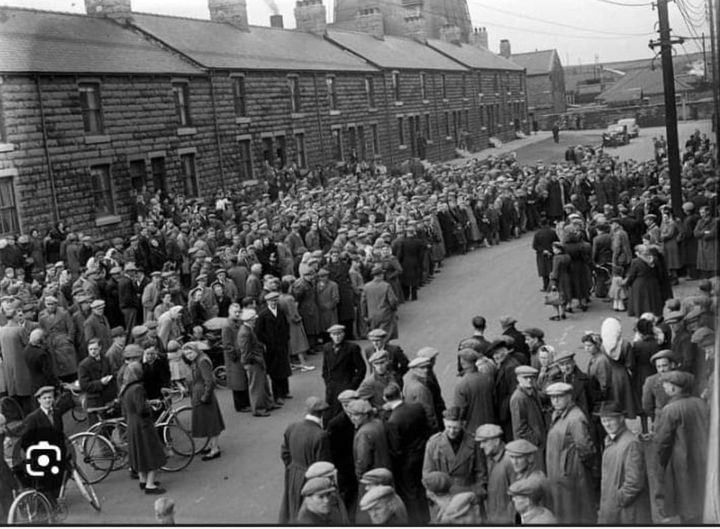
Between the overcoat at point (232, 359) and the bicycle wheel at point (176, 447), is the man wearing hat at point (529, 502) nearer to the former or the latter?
the bicycle wheel at point (176, 447)

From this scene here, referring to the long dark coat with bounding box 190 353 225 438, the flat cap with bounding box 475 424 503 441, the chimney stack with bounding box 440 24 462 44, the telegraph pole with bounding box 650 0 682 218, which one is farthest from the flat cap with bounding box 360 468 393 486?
the chimney stack with bounding box 440 24 462 44

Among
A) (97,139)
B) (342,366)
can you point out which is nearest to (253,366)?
(342,366)

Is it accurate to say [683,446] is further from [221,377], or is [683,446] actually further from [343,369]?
[221,377]

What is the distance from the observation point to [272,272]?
14.6 m

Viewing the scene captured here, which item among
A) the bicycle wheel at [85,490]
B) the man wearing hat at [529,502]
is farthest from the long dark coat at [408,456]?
the bicycle wheel at [85,490]

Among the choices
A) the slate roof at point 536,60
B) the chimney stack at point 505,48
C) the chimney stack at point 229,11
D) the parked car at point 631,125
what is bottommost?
the parked car at point 631,125

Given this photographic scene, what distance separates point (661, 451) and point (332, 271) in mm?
7024

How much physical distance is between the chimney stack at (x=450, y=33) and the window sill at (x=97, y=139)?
3985 mm

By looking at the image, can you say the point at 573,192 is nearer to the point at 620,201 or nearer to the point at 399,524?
the point at 620,201

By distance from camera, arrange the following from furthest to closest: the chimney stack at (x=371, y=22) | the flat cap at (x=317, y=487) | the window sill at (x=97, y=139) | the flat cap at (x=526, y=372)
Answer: the chimney stack at (x=371, y=22)
the window sill at (x=97, y=139)
the flat cap at (x=526, y=372)
the flat cap at (x=317, y=487)

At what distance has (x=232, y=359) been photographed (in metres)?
10.6

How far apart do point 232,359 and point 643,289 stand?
5125 mm

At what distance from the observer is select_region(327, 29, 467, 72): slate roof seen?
10555 mm

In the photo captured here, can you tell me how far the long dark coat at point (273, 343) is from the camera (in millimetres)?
10773
